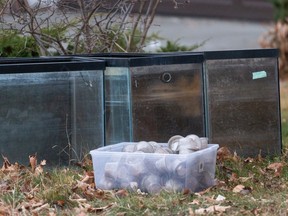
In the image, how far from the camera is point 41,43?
7.54m

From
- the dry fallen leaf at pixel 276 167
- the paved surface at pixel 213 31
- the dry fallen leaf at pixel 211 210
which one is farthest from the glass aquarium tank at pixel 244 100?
the paved surface at pixel 213 31

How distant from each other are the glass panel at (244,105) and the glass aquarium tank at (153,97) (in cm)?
13

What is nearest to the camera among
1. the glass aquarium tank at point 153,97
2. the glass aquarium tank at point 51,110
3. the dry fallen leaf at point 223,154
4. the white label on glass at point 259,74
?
the glass aquarium tank at point 51,110

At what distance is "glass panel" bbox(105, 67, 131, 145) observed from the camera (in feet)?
20.5

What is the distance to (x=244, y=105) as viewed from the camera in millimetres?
6711

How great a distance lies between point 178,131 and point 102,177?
1061 millimetres

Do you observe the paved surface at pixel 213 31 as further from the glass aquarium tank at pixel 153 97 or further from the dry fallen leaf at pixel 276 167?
the dry fallen leaf at pixel 276 167

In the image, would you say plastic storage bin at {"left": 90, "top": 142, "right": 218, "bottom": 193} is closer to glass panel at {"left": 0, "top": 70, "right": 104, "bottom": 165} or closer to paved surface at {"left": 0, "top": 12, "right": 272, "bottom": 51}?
glass panel at {"left": 0, "top": 70, "right": 104, "bottom": 165}

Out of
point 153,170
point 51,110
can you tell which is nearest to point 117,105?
point 51,110

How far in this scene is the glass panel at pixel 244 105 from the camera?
21.7 feet

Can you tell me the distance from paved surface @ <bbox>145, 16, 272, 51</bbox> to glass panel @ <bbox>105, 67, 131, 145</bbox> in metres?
11.1

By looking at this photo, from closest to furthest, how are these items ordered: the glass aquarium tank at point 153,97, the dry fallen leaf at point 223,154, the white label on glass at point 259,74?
the glass aquarium tank at point 153,97 < the dry fallen leaf at point 223,154 < the white label on glass at point 259,74

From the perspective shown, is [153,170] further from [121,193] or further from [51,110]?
[51,110]

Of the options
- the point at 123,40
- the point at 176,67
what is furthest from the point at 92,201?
the point at 123,40
